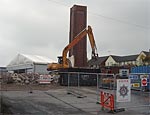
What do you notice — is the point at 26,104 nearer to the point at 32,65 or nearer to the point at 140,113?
the point at 140,113

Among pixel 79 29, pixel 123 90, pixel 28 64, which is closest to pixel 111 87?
pixel 123 90

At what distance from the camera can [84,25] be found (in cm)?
4750

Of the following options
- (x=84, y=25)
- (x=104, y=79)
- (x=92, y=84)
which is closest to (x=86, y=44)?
(x=84, y=25)

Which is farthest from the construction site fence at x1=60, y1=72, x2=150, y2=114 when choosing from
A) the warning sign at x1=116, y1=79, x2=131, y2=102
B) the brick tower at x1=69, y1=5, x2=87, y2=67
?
the brick tower at x1=69, y1=5, x2=87, y2=67

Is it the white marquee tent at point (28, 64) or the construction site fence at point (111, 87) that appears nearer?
the construction site fence at point (111, 87)

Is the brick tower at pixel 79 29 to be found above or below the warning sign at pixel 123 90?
above

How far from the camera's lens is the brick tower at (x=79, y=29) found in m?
46.5

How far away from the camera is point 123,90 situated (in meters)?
15.1

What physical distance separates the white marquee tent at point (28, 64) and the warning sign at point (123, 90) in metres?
40.2

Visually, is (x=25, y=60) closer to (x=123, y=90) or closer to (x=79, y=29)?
(x=79, y=29)

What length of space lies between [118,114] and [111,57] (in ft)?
370

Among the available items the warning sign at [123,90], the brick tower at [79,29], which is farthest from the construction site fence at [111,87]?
the brick tower at [79,29]

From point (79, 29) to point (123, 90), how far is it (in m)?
32.1

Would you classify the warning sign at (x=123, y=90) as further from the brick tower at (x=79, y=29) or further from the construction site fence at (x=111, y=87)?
the brick tower at (x=79, y=29)
